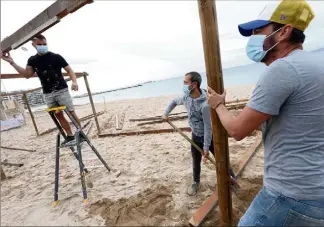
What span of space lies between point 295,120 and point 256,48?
0.56 metres

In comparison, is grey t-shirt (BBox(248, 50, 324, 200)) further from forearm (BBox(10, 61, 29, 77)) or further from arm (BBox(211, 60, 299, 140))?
forearm (BBox(10, 61, 29, 77))

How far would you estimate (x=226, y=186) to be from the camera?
2.21 meters

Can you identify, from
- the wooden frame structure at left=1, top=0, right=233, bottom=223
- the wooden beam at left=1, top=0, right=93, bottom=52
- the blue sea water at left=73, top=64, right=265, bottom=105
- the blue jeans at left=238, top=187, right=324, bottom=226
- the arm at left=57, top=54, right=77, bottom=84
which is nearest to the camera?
the blue jeans at left=238, top=187, right=324, bottom=226

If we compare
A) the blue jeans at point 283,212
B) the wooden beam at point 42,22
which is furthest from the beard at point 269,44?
the wooden beam at point 42,22

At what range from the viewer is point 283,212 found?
4.41ft

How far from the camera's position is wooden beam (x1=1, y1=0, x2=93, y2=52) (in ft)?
8.34

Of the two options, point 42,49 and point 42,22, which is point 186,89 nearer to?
point 42,22

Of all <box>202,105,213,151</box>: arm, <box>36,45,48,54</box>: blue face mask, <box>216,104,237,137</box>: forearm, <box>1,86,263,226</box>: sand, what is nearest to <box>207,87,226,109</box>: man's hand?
<box>216,104,237,137</box>: forearm

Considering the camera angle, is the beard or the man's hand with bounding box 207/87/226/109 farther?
the man's hand with bounding box 207/87/226/109

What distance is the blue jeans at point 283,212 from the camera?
130cm

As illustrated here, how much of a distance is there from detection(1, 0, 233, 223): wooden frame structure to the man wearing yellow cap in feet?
1.33

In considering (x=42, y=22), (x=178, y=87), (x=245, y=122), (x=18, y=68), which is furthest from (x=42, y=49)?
(x=178, y=87)

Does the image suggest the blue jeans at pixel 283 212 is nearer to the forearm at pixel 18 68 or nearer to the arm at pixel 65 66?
the arm at pixel 65 66

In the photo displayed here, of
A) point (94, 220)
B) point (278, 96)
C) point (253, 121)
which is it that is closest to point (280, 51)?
point (278, 96)
